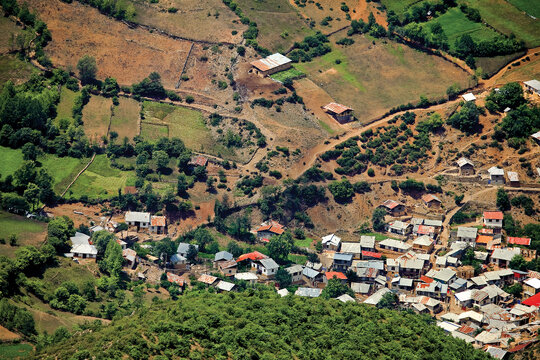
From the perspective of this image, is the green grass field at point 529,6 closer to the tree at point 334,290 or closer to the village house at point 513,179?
the village house at point 513,179

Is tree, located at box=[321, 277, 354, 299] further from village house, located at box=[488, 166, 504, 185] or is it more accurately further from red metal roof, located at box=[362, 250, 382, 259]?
village house, located at box=[488, 166, 504, 185]

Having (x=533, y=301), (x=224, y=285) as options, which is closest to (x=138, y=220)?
(x=224, y=285)

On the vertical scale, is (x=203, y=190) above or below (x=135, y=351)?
below

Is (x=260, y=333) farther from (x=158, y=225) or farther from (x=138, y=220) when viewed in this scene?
(x=138, y=220)

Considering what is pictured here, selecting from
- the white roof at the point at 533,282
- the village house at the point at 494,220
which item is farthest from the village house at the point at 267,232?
the white roof at the point at 533,282

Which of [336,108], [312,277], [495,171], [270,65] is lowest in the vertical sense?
[312,277]

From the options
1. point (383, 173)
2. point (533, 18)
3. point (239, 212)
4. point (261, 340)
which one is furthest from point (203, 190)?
point (533, 18)

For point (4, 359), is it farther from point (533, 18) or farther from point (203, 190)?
point (533, 18)
